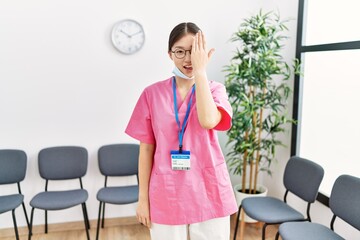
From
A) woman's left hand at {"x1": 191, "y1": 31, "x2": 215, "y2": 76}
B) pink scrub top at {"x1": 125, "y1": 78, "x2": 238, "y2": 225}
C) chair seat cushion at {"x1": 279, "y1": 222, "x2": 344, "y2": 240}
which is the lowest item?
chair seat cushion at {"x1": 279, "y1": 222, "x2": 344, "y2": 240}

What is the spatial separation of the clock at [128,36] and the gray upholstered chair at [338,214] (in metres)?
1.91

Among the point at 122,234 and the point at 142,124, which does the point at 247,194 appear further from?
the point at 142,124

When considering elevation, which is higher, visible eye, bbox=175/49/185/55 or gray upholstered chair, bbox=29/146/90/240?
visible eye, bbox=175/49/185/55

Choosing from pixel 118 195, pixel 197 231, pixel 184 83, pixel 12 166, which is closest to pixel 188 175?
pixel 197 231

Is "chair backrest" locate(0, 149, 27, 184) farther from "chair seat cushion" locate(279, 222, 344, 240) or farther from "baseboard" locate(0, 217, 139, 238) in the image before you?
"chair seat cushion" locate(279, 222, 344, 240)

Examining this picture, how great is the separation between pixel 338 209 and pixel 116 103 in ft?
6.45

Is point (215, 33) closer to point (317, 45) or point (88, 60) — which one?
point (317, 45)

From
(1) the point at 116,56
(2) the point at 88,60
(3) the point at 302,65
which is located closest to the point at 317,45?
(3) the point at 302,65

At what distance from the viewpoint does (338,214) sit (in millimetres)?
1864

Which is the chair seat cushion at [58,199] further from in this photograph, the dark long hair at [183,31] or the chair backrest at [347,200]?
the chair backrest at [347,200]

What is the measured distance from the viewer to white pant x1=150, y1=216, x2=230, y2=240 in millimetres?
1169

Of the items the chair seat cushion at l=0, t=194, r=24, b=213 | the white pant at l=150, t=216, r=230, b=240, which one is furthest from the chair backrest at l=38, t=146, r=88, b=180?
the white pant at l=150, t=216, r=230, b=240

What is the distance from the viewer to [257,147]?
260 centimetres

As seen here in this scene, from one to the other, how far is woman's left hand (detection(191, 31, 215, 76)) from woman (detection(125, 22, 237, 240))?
63 millimetres
